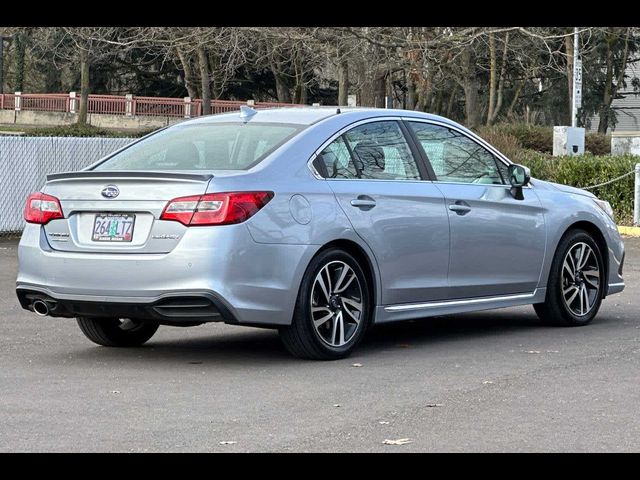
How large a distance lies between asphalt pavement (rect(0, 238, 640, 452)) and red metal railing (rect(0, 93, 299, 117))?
48.8 meters

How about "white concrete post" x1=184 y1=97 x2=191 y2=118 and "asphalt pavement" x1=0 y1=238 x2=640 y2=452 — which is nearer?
"asphalt pavement" x1=0 y1=238 x2=640 y2=452

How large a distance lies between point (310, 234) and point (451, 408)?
1859mm

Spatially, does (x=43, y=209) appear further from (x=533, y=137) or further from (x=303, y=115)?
(x=533, y=137)

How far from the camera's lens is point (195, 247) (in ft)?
27.1

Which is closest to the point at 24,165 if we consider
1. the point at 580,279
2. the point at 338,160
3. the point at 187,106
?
the point at 580,279

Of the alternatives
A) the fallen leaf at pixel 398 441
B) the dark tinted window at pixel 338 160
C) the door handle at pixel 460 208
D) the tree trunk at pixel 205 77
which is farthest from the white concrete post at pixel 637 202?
→ the tree trunk at pixel 205 77

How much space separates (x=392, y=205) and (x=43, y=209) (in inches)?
89.3

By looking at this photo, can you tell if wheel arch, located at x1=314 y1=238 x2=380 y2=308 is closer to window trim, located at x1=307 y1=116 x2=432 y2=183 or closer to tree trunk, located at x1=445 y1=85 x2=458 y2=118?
window trim, located at x1=307 y1=116 x2=432 y2=183

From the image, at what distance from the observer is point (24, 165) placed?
21016 millimetres

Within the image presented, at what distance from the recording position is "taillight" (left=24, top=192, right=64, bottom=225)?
8.83 m

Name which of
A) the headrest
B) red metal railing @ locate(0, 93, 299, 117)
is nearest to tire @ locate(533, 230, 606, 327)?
the headrest
